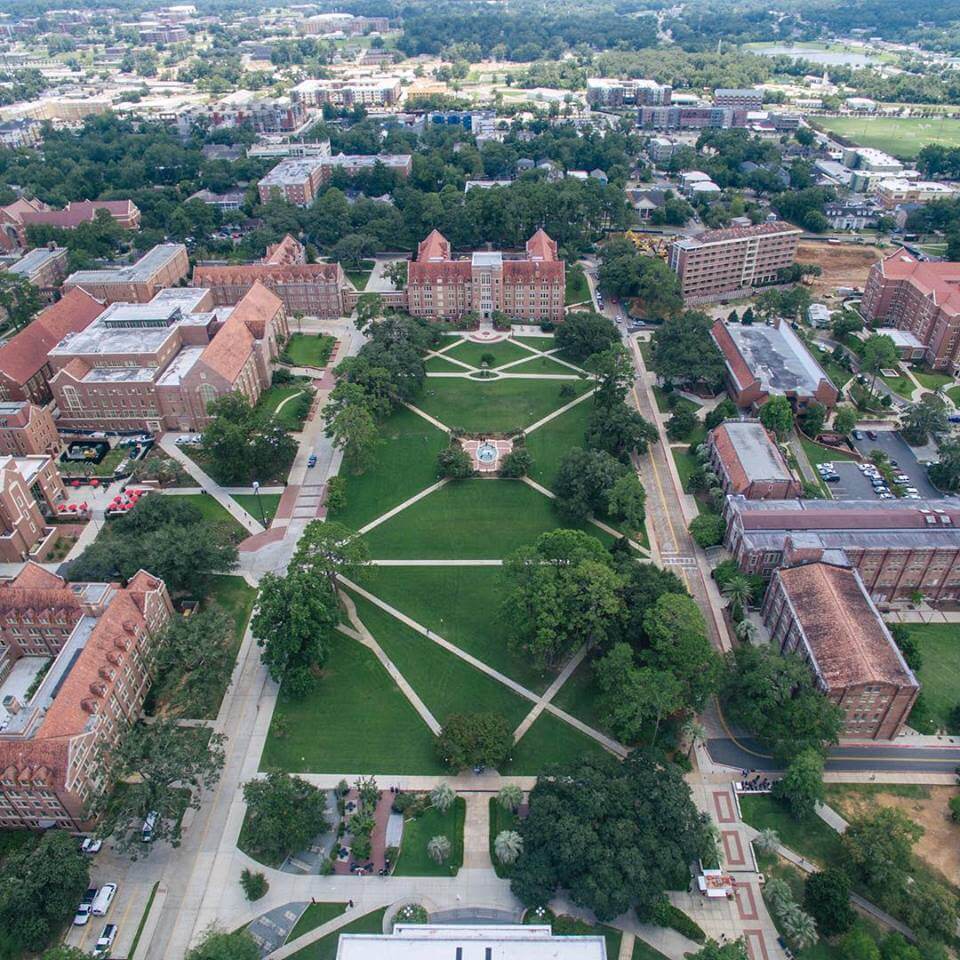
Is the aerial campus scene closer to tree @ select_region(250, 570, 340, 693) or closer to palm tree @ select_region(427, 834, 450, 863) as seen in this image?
palm tree @ select_region(427, 834, 450, 863)

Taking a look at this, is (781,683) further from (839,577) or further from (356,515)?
(356,515)

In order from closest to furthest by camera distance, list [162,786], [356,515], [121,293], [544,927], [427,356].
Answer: [544,927], [162,786], [356,515], [427,356], [121,293]

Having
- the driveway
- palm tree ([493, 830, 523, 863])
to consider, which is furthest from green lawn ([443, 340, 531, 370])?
palm tree ([493, 830, 523, 863])

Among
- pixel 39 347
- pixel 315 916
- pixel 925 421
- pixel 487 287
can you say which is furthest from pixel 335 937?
pixel 487 287

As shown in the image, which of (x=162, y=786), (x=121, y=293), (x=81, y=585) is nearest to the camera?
(x=162, y=786)

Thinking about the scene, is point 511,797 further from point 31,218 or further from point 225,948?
point 31,218

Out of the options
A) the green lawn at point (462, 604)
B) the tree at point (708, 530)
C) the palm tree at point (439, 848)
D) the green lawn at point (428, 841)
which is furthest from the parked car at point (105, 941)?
the tree at point (708, 530)

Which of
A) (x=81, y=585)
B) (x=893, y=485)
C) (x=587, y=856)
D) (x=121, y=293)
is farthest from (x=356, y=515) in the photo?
(x=121, y=293)

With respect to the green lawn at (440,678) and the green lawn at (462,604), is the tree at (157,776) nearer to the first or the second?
the green lawn at (440,678)
